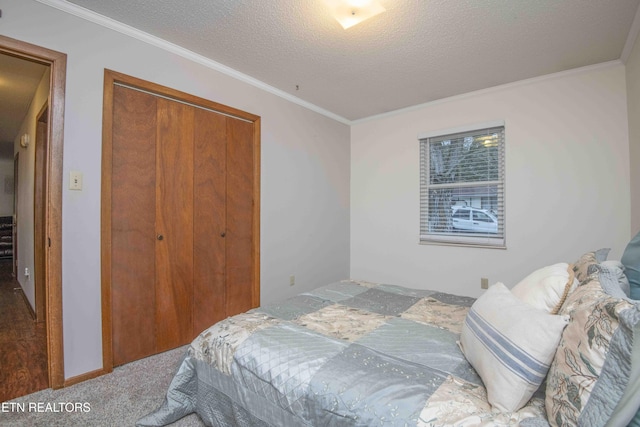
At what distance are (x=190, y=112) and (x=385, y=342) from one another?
2344 millimetres

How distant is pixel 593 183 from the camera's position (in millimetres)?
2605

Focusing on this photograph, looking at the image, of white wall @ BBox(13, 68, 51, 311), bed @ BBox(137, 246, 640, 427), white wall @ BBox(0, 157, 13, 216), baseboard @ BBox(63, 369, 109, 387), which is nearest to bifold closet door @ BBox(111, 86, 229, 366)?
baseboard @ BBox(63, 369, 109, 387)

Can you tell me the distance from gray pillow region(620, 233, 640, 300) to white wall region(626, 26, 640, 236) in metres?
1.70

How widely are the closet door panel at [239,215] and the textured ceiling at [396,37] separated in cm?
66

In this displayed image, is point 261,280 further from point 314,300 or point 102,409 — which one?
point 102,409

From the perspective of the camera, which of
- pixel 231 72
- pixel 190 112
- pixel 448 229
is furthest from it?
pixel 448 229

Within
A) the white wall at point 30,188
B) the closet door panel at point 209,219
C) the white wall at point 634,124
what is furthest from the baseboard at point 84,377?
the white wall at point 634,124

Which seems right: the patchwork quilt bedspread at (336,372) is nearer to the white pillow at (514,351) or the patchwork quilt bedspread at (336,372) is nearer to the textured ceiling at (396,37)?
the white pillow at (514,351)

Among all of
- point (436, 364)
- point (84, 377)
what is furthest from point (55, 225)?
point (436, 364)

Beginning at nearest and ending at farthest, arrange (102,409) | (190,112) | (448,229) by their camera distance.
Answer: (102,409)
(190,112)
(448,229)

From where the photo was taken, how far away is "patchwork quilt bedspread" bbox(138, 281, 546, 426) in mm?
893

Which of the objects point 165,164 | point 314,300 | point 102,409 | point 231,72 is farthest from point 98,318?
point 231,72

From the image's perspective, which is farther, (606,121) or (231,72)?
(231,72)

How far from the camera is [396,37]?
7.19 feet
